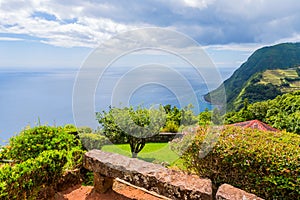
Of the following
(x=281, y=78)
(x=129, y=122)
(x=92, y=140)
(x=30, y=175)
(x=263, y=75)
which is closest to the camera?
(x=30, y=175)

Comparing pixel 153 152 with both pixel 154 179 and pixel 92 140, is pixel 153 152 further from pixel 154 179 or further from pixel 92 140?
pixel 154 179

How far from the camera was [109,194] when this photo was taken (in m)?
4.28

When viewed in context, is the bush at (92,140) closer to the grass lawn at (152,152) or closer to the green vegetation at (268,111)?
the grass lawn at (152,152)

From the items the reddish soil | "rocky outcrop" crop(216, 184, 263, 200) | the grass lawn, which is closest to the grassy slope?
the grass lawn

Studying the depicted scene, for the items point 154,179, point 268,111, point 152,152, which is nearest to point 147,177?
point 154,179

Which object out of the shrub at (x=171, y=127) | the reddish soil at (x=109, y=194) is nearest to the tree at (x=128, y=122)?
the reddish soil at (x=109, y=194)

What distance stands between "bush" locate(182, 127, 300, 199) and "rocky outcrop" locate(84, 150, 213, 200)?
Answer: 82cm

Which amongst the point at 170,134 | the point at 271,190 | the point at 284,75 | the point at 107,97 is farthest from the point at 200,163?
the point at 284,75

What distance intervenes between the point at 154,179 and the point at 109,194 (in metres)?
1.21

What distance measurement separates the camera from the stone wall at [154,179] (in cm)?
322

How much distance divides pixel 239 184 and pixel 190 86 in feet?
7.22

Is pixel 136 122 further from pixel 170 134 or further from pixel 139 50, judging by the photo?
pixel 170 134

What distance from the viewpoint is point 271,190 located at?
13.1 ft

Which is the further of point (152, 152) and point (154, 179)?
point (152, 152)
